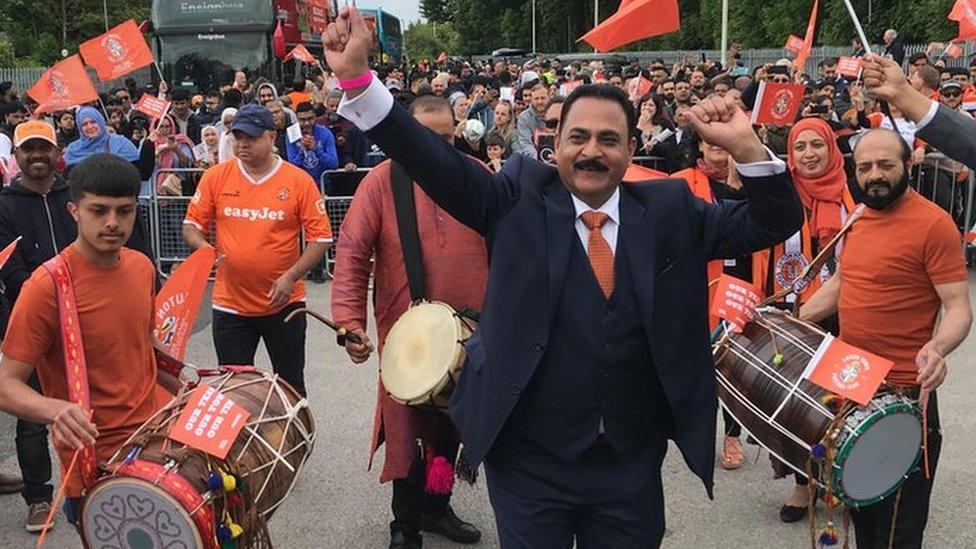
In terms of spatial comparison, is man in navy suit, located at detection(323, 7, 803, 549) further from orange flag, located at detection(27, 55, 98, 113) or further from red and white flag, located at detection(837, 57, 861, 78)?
red and white flag, located at detection(837, 57, 861, 78)

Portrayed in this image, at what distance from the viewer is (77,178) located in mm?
3461

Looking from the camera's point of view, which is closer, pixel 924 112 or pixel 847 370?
pixel 924 112

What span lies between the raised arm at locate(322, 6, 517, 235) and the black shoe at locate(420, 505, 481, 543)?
7.86 feet

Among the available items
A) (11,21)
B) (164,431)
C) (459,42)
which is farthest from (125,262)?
(459,42)

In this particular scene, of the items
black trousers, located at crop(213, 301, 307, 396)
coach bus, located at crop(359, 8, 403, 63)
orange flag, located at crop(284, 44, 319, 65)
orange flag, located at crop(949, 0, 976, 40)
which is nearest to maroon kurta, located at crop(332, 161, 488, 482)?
black trousers, located at crop(213, 301, 307, 396)

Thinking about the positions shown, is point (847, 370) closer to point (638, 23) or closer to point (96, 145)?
point (638, 23)

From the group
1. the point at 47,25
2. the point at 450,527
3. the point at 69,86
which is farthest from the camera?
the point at 47,25

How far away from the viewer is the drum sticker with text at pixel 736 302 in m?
4.05

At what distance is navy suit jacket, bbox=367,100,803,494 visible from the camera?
8.68 ft

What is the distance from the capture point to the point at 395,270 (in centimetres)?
437

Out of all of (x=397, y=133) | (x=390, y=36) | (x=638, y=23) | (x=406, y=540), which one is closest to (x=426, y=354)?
(x=406, y=540)

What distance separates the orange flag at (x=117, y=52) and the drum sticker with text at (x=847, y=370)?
32.3 feet

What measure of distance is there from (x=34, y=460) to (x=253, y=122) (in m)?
1.99

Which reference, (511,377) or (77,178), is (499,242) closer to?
(511,377)
